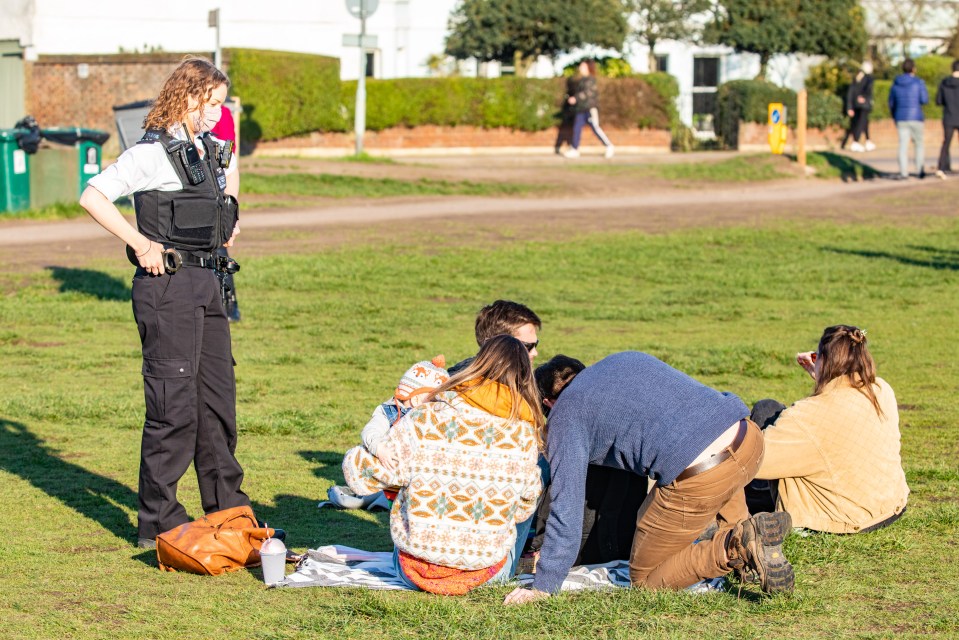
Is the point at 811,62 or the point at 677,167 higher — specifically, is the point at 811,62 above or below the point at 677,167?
above

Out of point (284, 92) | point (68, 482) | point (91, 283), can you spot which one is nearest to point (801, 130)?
point (284, 92)

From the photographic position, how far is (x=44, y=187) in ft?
59.9

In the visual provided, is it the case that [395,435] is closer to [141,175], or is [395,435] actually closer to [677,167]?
[141,175]

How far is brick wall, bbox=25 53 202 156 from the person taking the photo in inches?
1049

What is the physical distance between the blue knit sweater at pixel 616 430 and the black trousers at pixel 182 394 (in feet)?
5.48

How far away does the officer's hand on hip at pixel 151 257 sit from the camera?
535 cm

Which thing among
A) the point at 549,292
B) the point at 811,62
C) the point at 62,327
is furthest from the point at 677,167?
the point at 811,62

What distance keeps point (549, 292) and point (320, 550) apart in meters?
8.89

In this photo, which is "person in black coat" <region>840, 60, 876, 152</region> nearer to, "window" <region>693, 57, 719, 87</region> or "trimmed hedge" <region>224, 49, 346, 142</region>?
"window" <region>693, 57, 719, 87</region>

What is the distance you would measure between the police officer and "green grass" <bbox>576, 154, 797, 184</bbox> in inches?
759

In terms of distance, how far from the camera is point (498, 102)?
101 feet

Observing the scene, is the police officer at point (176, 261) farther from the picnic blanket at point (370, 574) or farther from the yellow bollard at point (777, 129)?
the yellow bollard at point (777, 129)

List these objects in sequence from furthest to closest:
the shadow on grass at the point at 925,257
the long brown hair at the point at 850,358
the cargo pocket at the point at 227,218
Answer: the shadow on grass at the point at 925,257
the long brown hair at the point at 850,358
the cargo pocket at the point at 227,218

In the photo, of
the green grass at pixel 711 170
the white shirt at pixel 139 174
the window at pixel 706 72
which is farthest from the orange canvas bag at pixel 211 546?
the window at pixel 706 72
